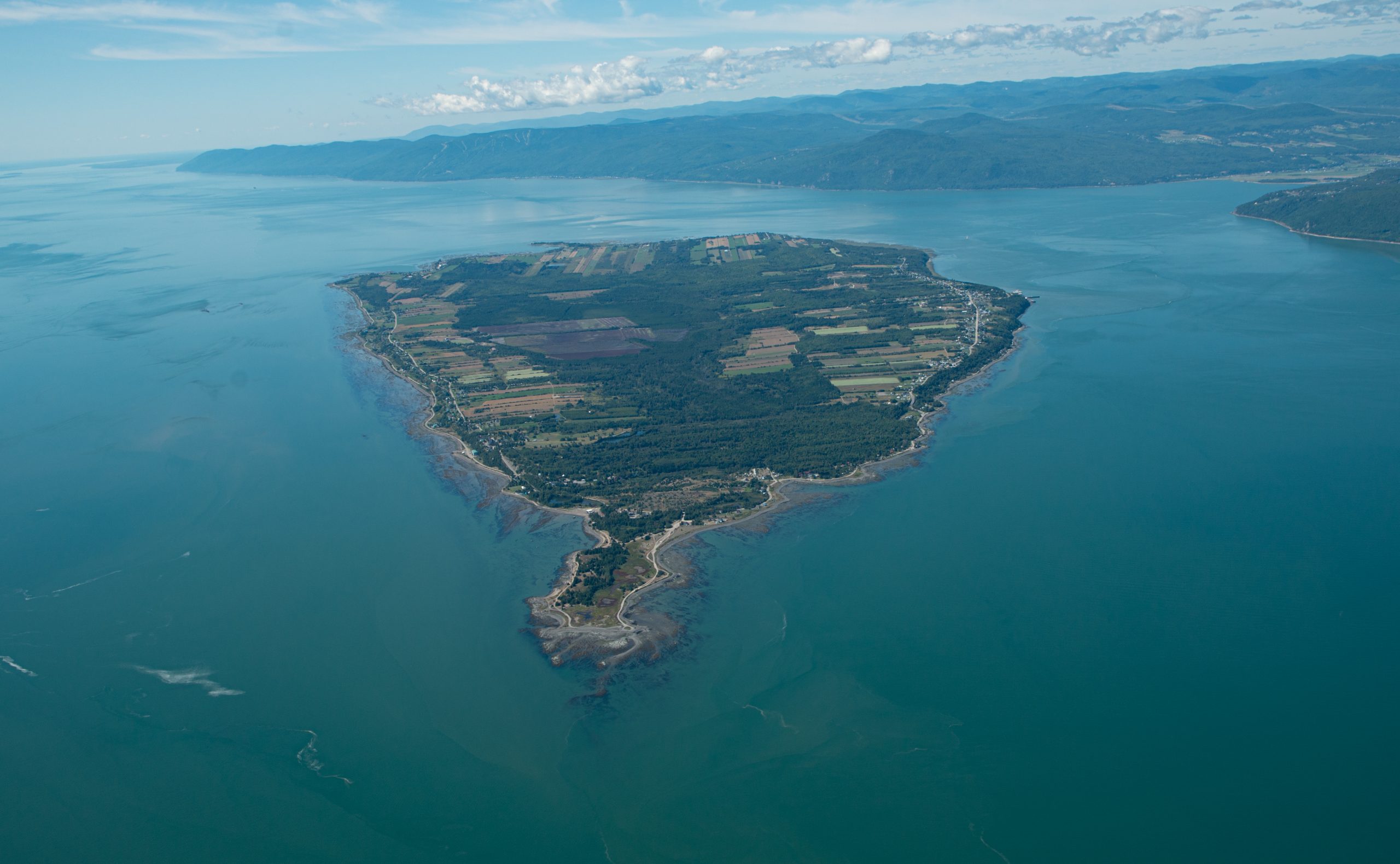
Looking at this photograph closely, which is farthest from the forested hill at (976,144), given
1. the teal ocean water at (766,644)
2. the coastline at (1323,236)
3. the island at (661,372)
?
the teal ocean water at (766,644)

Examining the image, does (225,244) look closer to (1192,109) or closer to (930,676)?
(930,676)

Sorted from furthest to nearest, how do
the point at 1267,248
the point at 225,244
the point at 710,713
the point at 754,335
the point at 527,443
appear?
the point at 225,244
the point at 1267,248
the point at 754,335
the point at 527,443
the point at 710,713

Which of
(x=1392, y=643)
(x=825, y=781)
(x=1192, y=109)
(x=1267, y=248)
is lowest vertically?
(x=825, y=781)

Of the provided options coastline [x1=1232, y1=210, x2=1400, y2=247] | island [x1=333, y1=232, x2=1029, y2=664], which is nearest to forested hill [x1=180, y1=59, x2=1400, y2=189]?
coastline [x1=1232, y1=210, x2=1400, y2=247]

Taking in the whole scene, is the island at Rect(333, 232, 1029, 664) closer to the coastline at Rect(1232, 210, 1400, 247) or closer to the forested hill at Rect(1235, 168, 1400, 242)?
the coastline at Rect(1232, 210, 1400, 247)

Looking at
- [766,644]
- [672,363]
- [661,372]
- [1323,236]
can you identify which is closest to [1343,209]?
[1323,236]

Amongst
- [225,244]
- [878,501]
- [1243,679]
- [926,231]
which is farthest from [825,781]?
[225,244]
